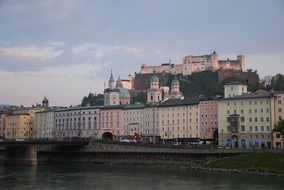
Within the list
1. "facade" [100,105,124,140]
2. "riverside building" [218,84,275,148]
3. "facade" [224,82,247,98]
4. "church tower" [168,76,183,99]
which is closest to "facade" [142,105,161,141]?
"facade" [100,105,124,140]

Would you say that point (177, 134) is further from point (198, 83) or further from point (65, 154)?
point (198, 83)

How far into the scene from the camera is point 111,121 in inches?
5586

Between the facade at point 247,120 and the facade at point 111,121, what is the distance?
1492 inches

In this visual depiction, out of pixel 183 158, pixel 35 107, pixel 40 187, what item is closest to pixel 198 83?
pixel 35 107

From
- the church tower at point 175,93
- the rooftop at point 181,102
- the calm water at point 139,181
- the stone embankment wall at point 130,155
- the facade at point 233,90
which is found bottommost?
the calm water at point 139,181

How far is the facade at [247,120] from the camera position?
10131 cm

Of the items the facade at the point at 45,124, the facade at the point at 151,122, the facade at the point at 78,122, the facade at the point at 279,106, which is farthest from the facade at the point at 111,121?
the facade at the point at 279,106

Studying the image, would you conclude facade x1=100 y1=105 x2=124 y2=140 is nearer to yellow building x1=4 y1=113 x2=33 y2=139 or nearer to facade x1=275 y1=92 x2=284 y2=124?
yellow building x1=4 y1=113 x2=33 y2=139

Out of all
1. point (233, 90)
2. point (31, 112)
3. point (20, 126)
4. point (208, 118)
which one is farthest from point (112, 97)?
point (233, 90)

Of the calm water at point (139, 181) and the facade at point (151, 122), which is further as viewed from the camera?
the facade at point (151, 122)

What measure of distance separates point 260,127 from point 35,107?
96132 mm

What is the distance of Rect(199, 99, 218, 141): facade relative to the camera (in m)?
118

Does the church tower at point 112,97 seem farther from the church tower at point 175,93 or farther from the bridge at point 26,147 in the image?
the bridge at point 26,147

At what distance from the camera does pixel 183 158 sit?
88.5 meters
